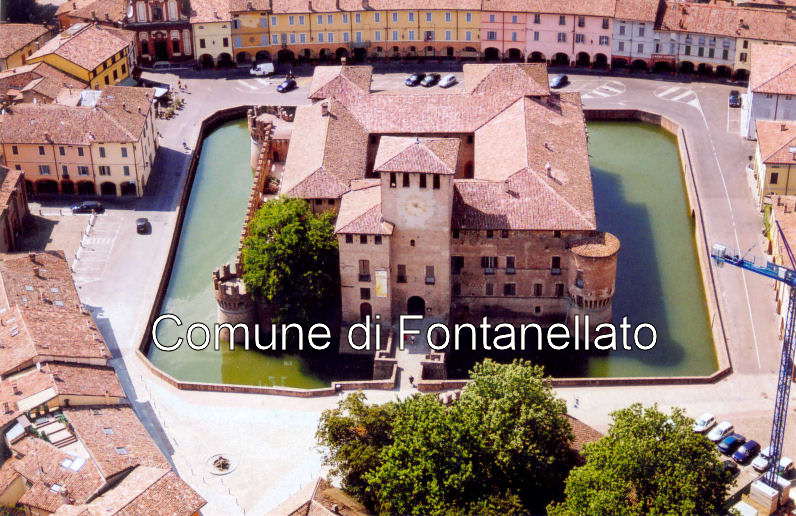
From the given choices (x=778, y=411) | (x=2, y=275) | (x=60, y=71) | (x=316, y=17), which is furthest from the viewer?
(x=316, y=17)

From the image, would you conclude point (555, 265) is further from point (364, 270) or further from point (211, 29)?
point (211, 29)

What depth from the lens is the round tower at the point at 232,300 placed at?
12669 centimetres

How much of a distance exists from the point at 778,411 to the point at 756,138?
6306 centimetres

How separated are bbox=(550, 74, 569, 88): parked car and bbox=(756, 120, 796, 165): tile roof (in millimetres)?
35353

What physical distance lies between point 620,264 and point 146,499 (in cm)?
6349

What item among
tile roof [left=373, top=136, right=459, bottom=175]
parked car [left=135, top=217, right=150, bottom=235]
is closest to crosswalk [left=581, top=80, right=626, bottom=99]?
tile roof [left=373, top=136, right=459, bottom=175]

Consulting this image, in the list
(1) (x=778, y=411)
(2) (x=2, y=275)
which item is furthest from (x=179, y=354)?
(1) (x=778, y=411)

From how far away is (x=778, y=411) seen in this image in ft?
339

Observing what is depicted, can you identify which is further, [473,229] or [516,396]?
[473,229]

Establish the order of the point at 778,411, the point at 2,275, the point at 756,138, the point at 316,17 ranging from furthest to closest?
the point at 316,17
the point at 756,138
the point at 2,275
the point at 778,411

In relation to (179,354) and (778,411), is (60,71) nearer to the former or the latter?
(179,354)

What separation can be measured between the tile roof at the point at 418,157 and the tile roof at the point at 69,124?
137ft

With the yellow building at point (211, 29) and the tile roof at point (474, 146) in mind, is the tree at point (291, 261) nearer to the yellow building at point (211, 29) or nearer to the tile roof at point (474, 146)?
the tile roof at point (474, 146)

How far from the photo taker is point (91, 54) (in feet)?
565
